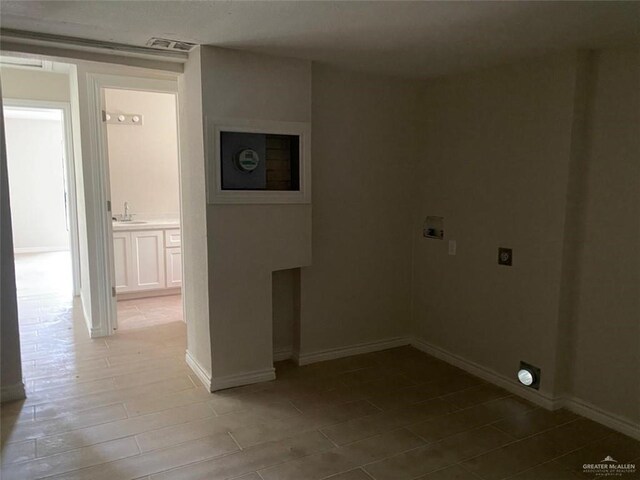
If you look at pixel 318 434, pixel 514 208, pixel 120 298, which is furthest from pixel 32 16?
pixel 120 298

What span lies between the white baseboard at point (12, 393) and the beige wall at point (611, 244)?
3.54 meters

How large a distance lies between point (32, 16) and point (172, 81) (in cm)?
196

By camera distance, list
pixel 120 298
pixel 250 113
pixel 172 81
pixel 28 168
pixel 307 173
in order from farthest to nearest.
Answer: pixel 28 168 → pixel 120 298 → pixel 172 81 → pixel 307 173 → pixel 250 113

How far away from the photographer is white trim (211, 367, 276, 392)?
311 cm

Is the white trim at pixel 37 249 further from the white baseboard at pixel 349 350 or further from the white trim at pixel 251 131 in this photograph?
the white trim at pixel 251 131

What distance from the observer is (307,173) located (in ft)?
10.7

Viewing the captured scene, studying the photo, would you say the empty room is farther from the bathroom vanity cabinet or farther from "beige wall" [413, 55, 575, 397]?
the bathroom vanity cabinet

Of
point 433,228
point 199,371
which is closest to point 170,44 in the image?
point 199,371

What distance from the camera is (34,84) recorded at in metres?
4.73

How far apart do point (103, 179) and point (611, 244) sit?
12.8ft

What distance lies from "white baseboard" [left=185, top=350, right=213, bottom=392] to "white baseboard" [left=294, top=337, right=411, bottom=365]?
2.39 feet

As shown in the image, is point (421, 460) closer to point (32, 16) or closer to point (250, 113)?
point (250, 113)

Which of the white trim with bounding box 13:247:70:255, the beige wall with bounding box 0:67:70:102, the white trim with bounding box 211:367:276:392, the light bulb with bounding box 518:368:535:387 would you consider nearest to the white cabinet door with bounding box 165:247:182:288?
the beige wall with bounding box 0:67:70:102

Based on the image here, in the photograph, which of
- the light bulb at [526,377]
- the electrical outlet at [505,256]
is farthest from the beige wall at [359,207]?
the light bulb at [526,377]
